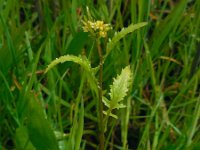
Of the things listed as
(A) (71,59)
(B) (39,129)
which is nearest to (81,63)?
(A) (71,59)

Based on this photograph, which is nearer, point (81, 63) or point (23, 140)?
point (81, 63)

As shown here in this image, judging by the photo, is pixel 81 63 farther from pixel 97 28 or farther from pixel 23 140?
pixel 23 140

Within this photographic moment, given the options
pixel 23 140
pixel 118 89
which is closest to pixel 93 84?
pixel 118 89

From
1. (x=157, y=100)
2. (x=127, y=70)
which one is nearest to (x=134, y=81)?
(x=157, y=100)

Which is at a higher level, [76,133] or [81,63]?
[81,63]

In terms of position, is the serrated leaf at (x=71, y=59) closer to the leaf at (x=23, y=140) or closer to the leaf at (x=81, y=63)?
the leaf at (x=81, y=63)

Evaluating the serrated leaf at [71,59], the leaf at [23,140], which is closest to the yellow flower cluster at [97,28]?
the serrated leaf at [71,59]

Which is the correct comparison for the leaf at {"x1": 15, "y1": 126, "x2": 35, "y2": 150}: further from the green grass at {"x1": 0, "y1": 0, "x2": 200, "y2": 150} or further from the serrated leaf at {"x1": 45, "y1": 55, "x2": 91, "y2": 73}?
the serrated leaf at {"x1": 45, "y1": 55, "x2": 91, "y2": 73}

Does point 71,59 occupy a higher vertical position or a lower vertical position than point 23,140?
higher

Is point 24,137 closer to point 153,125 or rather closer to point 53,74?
point 53,74
